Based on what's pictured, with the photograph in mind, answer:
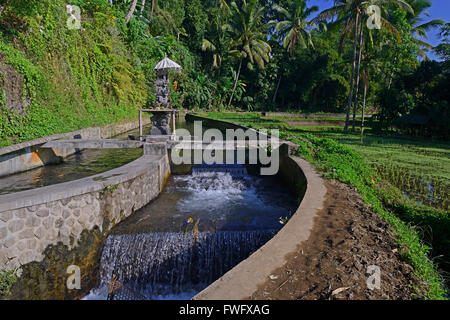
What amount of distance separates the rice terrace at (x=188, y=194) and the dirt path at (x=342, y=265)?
0.06 ft

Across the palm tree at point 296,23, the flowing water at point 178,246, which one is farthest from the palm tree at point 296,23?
the flowing water at point 178,246

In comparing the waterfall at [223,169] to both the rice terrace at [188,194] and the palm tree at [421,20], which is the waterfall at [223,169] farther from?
the palm tree at [421,20]

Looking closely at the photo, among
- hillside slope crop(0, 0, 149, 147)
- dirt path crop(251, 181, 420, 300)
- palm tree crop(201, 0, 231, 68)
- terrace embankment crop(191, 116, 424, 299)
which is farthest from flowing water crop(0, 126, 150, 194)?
palm tree crop(201, 0, 231, 68)

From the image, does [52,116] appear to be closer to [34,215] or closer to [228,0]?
[34,215]

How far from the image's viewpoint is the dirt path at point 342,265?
7.55 feet

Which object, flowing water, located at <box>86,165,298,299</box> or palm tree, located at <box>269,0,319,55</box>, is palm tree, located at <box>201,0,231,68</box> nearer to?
palm tree, located at <box>269,0,319,55</box>

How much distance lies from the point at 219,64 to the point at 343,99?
1421 cm

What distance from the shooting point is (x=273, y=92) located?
33594 mm

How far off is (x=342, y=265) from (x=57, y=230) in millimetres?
4125

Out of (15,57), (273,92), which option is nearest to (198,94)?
(273,92)

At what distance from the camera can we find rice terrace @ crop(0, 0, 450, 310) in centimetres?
272

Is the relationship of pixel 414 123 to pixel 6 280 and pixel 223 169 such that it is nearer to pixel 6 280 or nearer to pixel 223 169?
pixel 223 169

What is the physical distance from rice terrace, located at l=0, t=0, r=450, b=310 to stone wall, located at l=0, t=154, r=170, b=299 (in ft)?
0.06

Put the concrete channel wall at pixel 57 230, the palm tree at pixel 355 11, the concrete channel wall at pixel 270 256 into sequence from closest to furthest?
1. the concrete channel wall at pixel 270 256
2. the concrete channel wall at pixel 57 230
3. the palm tree at pixel 355 11
